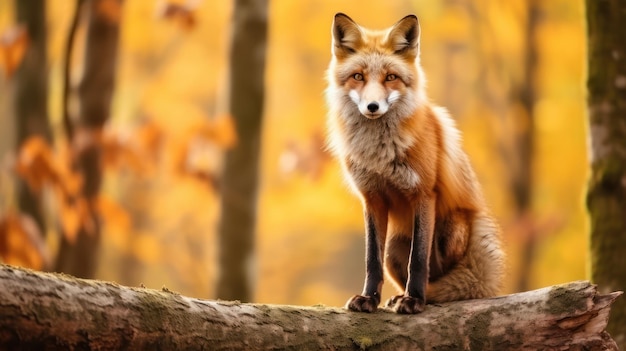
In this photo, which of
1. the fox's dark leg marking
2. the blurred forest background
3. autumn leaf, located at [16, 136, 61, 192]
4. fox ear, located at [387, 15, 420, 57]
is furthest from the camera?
the blurred forest background

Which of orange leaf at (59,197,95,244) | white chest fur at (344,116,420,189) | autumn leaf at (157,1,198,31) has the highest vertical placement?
autumn leaf at (157,1,198,31)

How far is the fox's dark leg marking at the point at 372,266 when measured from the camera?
14.6 feet

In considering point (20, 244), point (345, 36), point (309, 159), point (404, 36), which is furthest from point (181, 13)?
point (404, 36)

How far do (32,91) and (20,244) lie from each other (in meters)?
2.46

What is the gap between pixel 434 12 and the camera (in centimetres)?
1537

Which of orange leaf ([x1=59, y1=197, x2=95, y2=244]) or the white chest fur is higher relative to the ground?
orange leaf ([x1=59, y1=197, x2=95, y2=244])

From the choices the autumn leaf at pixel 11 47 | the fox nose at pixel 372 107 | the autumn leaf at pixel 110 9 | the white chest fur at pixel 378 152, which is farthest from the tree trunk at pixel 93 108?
the fox nose at pixel 372 107

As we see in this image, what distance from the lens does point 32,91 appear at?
8734 millimetres

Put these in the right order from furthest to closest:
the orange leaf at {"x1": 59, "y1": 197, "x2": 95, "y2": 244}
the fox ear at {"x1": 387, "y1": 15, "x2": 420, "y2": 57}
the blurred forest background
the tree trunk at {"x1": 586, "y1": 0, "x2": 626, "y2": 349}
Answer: the blurred forest background, the orange leaf at {"x1": 59, "y1": 197, "x2": 95, "y2": 244}, the tree trunk at {"x1": 586, "y1": 0, "x2": 626, "y2": 349}, the fox ear at {"x1": 387, "y1": 15, "x2": 420, "y2": 57}

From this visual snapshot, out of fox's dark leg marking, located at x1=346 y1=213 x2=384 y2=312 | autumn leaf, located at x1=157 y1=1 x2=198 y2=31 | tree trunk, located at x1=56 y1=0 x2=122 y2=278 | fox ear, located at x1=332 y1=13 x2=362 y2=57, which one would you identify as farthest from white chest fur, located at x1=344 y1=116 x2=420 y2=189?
tree trunk, located at x1=56 y1=0 x2=122 y2=278

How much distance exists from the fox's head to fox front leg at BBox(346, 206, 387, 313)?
74 cm

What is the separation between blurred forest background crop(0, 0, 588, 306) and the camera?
9.85 m

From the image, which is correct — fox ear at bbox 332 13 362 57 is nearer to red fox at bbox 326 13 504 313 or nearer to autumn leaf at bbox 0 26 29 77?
red fox at bbox 326 13 504 313

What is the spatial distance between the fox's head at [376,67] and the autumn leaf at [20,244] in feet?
12.7
